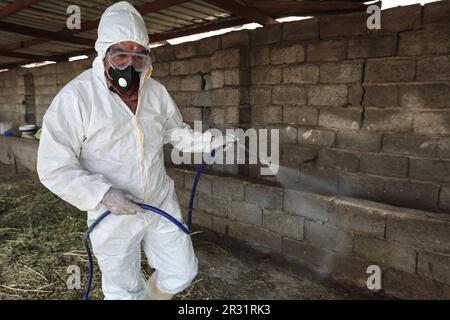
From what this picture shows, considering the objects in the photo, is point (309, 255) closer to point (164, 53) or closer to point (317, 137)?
point (317, 137)

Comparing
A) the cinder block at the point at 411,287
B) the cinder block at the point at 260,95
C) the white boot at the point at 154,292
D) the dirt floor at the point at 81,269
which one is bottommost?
the dirt floor at the point at 81,269

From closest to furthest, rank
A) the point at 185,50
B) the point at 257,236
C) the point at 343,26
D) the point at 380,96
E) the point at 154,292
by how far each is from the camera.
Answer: the point at 154,292, the point at 380,96, the point at 343,26, the point at 257,236, the point at 185,50

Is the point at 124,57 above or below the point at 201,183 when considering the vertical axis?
above

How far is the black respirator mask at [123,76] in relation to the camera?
6.80 feet

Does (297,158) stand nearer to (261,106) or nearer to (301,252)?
(261,106)

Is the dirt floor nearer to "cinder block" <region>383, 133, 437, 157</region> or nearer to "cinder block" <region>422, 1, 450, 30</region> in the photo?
"cinder block" <region>383, 133, 437, 157</region>

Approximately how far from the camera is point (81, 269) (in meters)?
3.47

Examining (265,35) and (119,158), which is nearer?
(119,158)

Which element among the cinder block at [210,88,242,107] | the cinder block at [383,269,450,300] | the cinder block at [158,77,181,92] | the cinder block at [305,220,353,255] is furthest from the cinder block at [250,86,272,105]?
the cinder block at [383,269,450,300]

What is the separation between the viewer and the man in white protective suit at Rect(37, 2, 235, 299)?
191cm

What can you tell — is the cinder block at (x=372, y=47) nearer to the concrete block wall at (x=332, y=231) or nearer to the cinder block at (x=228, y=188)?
the concrete block wall at (x=332, y=231)

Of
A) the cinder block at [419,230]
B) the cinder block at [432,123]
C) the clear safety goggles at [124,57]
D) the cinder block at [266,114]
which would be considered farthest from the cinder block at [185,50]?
the cinder block at [419,230]

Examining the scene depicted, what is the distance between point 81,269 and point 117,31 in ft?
8.19

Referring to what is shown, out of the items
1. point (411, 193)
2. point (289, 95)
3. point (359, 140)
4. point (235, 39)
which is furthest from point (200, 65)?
point (411, 193)
